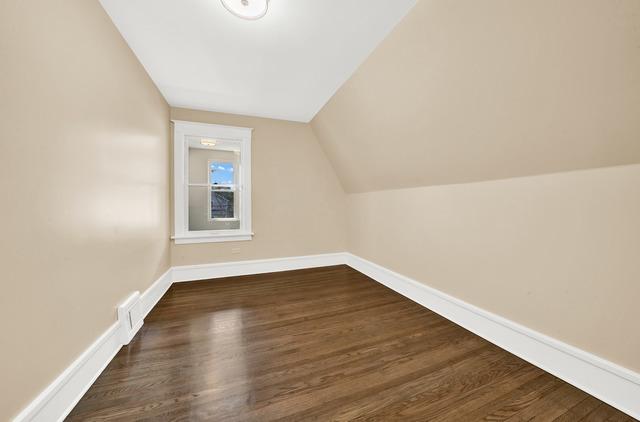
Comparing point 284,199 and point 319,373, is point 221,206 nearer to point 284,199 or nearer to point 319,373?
point 284,199

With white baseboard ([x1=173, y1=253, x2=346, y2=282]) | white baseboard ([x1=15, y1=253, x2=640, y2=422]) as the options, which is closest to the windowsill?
white baseboard ([x1=173, y1=253, x2=346, y2=282])

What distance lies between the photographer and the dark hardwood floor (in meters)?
1.16

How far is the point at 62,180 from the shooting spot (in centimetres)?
115

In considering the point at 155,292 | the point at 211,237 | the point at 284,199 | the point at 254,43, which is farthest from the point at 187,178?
the point at 254,43

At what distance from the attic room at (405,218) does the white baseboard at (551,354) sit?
10 mm

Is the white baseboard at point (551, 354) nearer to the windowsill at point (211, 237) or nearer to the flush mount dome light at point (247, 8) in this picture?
the windowsill at point (211, 237)

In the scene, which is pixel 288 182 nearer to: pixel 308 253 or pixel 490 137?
pixel 308 253

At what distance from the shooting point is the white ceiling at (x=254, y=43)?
152 cm

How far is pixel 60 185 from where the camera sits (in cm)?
114

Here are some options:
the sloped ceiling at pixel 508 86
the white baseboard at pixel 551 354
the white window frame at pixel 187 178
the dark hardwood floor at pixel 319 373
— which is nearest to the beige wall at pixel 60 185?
the dark hardwood floor at pixel 319 373

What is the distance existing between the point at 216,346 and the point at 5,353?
3.49 ft

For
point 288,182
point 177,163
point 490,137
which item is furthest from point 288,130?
point 490,137

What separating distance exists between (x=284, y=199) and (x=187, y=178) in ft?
4.59

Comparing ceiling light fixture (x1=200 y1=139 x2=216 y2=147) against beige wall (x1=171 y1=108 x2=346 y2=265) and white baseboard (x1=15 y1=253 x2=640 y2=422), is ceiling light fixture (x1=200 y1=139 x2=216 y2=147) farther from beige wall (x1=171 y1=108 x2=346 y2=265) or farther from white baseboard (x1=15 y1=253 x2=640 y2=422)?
white baseboard (x1=15 y1=253 x2=640 y2=422)
